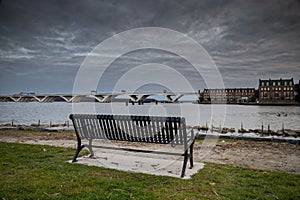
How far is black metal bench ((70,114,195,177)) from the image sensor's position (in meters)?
4.86

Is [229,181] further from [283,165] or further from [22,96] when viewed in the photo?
[22,96]

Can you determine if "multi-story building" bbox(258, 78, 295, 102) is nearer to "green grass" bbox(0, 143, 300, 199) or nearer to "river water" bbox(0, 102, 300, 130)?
"river water" bbox(0, 102, 300, 130)

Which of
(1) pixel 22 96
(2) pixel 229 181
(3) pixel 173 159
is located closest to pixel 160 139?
(3) pixel 173 159

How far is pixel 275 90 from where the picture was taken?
98250 millimetres

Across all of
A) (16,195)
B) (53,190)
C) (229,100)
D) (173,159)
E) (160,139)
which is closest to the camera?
(16,195)

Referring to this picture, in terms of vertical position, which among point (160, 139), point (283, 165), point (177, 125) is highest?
point (177, 125)

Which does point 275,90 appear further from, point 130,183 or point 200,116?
point 130,183

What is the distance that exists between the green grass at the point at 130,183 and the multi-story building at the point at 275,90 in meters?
98.4

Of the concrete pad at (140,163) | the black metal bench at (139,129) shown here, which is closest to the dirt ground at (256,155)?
the concrete pad at (140,163)

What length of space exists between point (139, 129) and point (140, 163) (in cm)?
89

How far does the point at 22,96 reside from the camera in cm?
6519

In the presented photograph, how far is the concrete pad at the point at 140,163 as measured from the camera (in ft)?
16.2

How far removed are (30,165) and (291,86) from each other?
10670 cm

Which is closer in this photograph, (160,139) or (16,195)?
(16,195)
